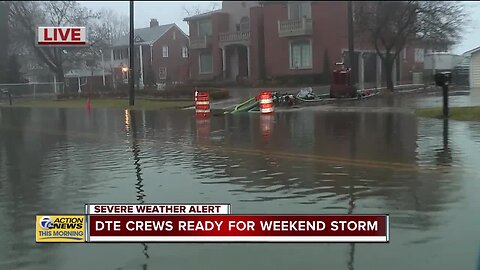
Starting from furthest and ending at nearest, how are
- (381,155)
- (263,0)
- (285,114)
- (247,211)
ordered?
1. (285,114)
2. (381,155)
3. (247,211)
4. (263,0)

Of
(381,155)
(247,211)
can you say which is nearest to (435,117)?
(381,155)

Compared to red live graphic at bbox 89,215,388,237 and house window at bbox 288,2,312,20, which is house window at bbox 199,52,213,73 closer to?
house window at bbox 288,2,312,20

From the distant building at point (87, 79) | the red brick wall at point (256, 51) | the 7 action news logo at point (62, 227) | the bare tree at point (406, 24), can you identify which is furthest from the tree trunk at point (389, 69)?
the distant building at point (87, 79)

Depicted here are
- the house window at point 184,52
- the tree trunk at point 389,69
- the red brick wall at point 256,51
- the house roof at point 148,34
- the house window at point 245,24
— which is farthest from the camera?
the tree trunk at point 389,69

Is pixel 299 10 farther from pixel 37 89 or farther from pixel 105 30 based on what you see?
pixel 37 89

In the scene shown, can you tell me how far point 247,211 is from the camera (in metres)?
5.30

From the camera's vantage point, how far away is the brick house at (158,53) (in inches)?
151

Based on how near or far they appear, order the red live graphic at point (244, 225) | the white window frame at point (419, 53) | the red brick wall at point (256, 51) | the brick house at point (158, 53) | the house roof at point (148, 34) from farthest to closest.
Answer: the white window frame at point (419, 53) → the brick house at point (158, 53) → the house roof at point (148, 34) → the red brick wall at point (256, 51) → the red live graphic at point (244, 225)

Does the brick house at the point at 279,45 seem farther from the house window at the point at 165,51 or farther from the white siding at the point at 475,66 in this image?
the white siding at the point at 475,66

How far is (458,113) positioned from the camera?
633 inches

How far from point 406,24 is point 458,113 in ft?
44.3

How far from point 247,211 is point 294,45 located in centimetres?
174

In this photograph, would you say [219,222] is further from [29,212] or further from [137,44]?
[29,212]

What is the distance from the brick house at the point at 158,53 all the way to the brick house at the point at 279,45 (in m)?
0.11
